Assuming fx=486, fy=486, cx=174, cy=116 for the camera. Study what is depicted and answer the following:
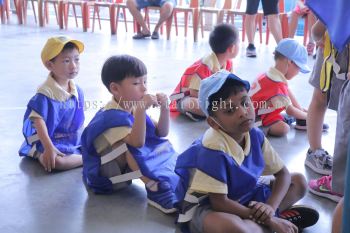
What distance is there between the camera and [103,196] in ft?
5.87

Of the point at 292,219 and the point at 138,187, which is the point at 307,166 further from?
the point at 138,187

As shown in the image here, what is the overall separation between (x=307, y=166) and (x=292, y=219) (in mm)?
606

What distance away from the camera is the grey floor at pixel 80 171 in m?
1.59

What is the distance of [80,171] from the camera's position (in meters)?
2.02

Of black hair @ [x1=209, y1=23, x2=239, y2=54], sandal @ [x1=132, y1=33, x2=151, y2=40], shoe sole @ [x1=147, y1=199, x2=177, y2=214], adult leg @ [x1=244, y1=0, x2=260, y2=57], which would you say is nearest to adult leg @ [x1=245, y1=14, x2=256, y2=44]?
adult leg @ [x1=244, y1=0, x2=260, y2=57]

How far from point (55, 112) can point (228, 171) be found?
949 millimetres

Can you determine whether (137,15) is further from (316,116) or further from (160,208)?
(160,208)

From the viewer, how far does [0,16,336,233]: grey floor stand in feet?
5.21

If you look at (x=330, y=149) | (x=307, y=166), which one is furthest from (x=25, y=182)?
(x=330, y=149)

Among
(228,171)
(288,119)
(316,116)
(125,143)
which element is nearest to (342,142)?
(228,171)

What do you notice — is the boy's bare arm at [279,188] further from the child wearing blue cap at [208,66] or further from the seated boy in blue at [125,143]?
the child wearing blue cap at [208,66]

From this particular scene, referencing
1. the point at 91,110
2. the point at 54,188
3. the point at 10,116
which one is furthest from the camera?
the point at 91,110

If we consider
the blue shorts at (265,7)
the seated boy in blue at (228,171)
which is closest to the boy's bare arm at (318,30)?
the seated boy in blue at (228,171)

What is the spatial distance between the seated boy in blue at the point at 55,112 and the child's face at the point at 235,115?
851 mm
